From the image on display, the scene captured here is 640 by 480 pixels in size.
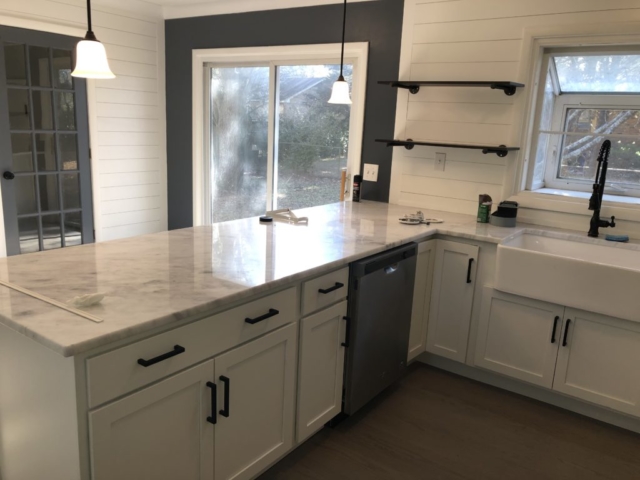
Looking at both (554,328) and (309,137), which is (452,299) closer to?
(554,328)

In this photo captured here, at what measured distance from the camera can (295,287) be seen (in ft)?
6.41

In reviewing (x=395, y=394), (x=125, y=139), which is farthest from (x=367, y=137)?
(x=125, y=139)

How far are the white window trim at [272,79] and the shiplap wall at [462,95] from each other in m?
0.32

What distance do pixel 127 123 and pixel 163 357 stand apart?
3619 mm

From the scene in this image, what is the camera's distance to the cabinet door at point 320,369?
2084 mm

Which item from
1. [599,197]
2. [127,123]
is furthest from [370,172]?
[127,123]

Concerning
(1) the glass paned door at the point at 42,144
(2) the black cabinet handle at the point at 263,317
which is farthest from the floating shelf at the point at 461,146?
(1) the glass paned door at the point at 42,144

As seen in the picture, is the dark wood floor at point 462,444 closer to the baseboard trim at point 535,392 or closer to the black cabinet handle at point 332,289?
the baseboard trim at point 535,392

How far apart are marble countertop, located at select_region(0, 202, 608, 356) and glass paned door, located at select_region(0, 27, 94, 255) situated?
2173 mm

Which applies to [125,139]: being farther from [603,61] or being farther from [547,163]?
[603,61]

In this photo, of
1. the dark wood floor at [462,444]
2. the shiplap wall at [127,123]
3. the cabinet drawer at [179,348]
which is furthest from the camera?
the shiplap wall at [127,123]

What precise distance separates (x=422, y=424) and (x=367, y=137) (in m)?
2.00

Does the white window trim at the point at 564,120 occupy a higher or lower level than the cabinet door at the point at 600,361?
higher

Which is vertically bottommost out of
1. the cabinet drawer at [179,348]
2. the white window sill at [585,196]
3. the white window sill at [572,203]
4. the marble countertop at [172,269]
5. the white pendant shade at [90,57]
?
the cabinet drawer at [179,348]
